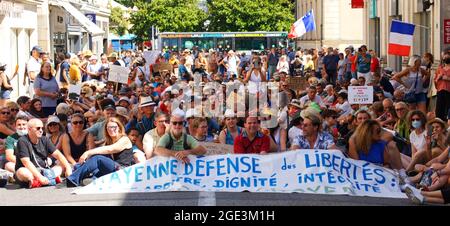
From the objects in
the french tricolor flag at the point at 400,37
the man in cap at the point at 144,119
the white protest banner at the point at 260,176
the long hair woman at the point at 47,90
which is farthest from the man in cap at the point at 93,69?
the white protest banner at the point at 260,176

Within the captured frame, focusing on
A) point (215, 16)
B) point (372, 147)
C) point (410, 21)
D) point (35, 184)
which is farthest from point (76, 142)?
point (215, 16)

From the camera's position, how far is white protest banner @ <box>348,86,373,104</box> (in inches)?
714

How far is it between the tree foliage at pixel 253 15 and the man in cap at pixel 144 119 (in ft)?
172

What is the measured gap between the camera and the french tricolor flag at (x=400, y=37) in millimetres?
22172

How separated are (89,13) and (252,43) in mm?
11732

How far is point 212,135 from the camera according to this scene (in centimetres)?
1617

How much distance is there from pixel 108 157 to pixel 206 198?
2577 mm

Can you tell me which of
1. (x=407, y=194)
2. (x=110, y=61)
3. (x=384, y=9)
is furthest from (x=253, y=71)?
(x=407, y=194)

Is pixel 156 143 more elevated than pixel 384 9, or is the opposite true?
pixel 384 9

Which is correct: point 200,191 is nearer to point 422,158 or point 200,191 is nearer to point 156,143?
point 156,143

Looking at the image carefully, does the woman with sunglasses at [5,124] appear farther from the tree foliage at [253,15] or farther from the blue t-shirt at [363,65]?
the tree foliage at [253,15]

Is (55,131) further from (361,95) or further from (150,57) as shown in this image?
(150,57)

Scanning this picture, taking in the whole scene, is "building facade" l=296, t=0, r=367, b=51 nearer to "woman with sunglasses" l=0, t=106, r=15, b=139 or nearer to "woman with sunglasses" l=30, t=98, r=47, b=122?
"woman with sunglasses" l=30, t=98, r=47, b=122

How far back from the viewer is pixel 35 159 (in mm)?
14000
